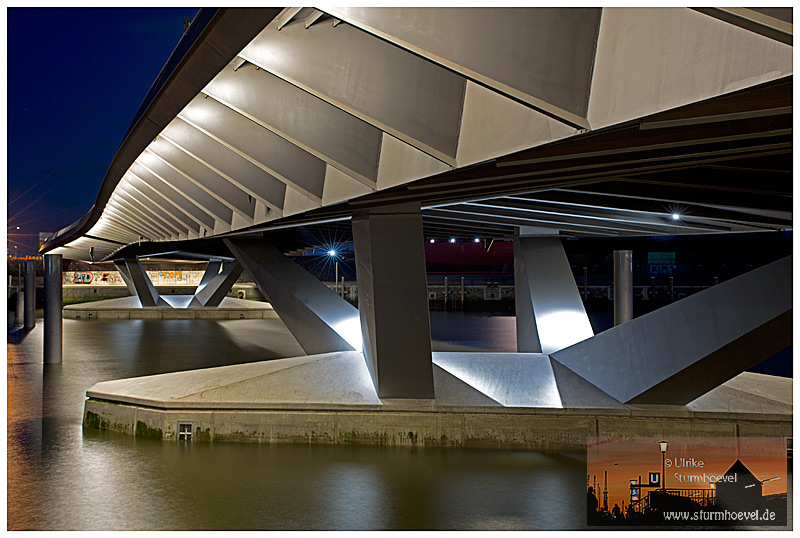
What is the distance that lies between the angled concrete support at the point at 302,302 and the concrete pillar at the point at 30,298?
72.2ft

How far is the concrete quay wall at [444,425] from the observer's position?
11.0 metres

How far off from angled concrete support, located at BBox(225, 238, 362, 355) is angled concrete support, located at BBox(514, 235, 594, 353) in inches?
200

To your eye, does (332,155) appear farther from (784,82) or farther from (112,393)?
(112,393)

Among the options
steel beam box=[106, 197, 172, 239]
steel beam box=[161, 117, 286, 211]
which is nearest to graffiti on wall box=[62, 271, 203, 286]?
steel beam box=[106, 197, 172, 239]

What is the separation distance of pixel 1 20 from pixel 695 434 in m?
11.4

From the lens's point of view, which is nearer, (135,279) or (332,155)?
(332,155)

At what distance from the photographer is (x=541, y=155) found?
614cm

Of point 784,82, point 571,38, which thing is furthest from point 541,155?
point 784,82

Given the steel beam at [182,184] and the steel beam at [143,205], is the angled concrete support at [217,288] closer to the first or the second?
the steel beam at [143,205]

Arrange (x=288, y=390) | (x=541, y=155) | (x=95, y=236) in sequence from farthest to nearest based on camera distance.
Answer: (x=95, y=236) < (x=288, y=390) < (x=541, y=155)

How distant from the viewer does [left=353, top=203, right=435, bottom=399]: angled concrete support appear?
11.9 metres

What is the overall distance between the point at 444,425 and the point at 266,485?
141 inches

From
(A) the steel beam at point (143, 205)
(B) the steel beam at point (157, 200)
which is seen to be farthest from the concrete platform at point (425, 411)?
(A) the steel beam at point (143, 205)

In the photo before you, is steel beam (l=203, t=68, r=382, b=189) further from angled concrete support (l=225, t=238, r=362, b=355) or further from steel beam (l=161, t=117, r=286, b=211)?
angled concrete support (l=225, t=238, r=362, b=355)
